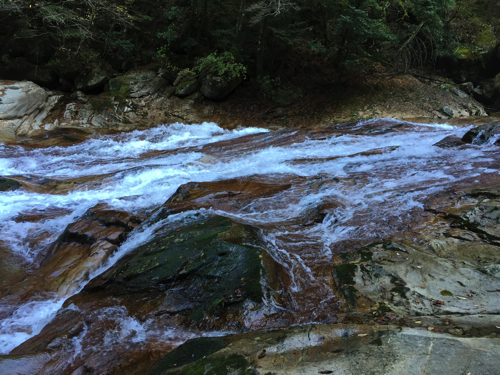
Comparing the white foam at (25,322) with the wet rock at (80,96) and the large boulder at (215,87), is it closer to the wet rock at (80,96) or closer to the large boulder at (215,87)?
the wet rock at (80,96)

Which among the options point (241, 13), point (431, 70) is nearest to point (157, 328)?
point (241, 13)

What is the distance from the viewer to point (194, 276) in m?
3.79

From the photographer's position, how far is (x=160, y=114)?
13438 mm

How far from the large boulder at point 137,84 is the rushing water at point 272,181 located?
2.93 m

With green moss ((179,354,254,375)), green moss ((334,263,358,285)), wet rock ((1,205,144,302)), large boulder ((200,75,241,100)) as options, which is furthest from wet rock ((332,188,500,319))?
large boulder ((200,75,241,100))

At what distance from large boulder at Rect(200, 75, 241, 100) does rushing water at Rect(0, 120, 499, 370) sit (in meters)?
3.15

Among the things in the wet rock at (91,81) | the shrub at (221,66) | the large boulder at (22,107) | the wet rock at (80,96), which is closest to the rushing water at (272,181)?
the large boulder at (22,107)

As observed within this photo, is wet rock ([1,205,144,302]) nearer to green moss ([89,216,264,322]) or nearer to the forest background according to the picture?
green moss ([89,216,264,322])

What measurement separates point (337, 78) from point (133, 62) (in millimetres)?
9736

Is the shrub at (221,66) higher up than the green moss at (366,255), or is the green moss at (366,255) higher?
Result: the shrub at (221,66)

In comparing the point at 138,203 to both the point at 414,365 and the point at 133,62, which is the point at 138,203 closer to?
the point at 414,365

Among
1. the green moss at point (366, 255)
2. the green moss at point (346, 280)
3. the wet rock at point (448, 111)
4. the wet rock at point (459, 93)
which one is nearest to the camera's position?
the green moss at point (346, 280)

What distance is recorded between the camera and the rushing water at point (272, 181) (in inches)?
153

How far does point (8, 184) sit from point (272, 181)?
5.82 meters
